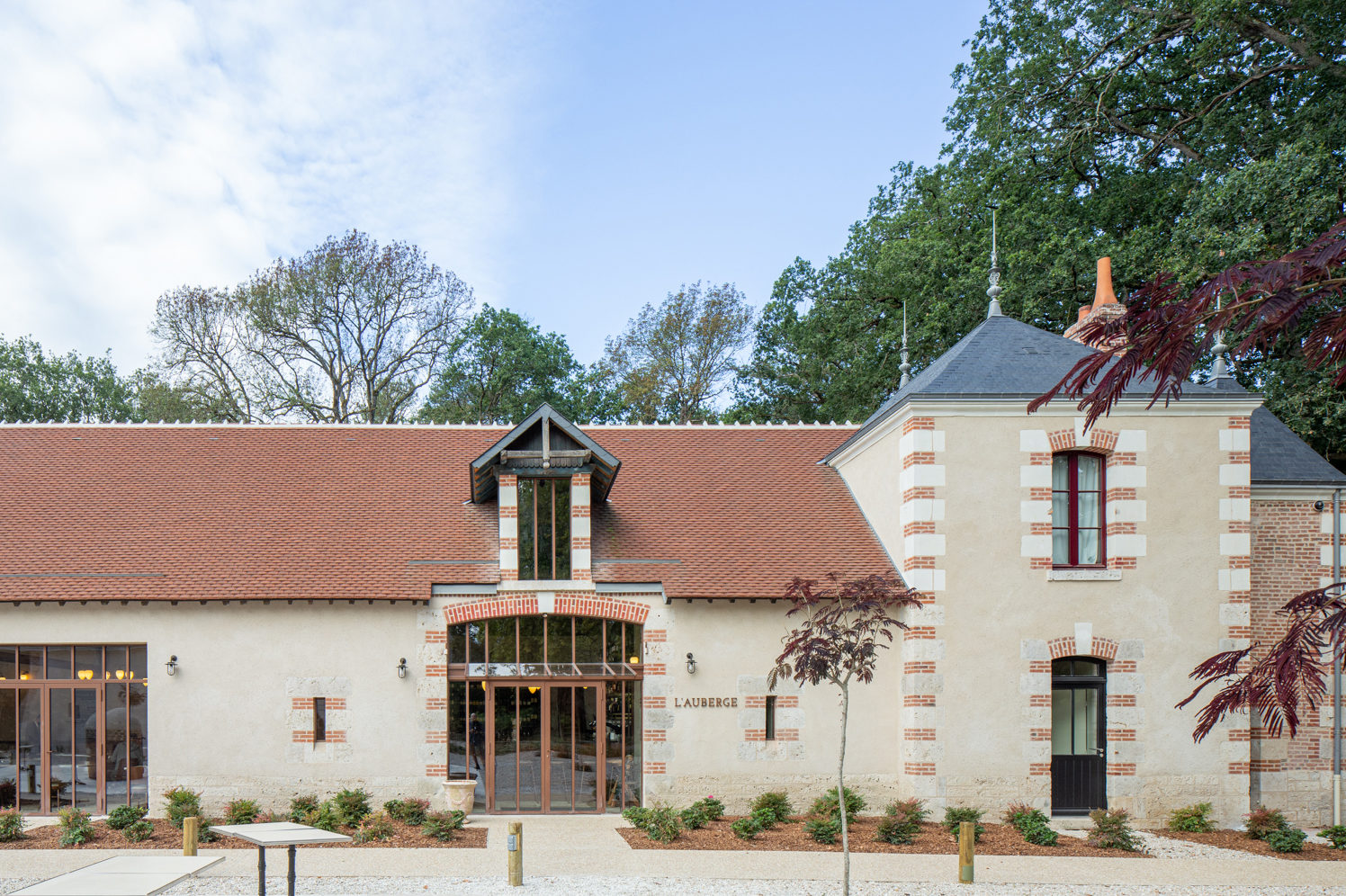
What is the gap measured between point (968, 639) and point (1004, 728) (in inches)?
51.0

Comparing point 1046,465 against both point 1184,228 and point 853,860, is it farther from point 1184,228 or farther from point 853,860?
point 1184,228

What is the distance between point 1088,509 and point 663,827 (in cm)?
748

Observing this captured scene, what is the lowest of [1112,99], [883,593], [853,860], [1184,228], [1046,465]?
[853,860]

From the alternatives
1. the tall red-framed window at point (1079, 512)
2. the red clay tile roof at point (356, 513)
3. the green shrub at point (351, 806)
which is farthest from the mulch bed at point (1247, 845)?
the green shrub at point (351, 806)

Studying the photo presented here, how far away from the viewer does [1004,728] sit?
13.6 meters

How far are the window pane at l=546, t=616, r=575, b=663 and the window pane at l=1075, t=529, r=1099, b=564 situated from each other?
24.6ft

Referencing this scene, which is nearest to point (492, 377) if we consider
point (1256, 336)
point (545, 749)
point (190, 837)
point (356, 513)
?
point (356, 513)

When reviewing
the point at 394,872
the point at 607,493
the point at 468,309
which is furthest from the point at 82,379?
the point at 394,872

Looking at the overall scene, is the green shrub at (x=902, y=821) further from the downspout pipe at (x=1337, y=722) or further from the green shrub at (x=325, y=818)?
the green shrub at (x=325, y=818)

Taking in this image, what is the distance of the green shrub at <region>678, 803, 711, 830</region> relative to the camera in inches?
501

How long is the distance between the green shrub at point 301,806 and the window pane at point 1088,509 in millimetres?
11380

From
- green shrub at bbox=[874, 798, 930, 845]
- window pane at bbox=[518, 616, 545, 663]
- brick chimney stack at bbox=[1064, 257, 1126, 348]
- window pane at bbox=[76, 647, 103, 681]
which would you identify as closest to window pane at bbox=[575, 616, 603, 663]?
window pane at bbox=[518, 616, 545, 663]

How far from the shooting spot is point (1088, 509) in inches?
558

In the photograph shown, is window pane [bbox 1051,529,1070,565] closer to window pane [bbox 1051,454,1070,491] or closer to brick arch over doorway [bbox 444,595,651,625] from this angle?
window pane [bbox 1051,454,1070,491]
